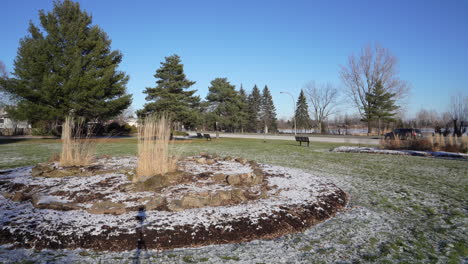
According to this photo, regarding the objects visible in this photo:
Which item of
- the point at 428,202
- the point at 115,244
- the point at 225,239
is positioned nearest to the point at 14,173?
the point at 115,244

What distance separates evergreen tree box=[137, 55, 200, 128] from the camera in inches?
969

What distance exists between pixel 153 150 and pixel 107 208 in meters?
1.70

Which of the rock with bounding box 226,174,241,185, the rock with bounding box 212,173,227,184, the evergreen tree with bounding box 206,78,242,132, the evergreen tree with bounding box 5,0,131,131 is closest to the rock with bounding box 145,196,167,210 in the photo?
the rock with bounding box 226,174,241,185

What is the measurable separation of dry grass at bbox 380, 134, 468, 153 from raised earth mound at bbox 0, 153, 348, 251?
9.23 m

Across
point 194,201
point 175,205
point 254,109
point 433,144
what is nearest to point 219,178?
point 194,201

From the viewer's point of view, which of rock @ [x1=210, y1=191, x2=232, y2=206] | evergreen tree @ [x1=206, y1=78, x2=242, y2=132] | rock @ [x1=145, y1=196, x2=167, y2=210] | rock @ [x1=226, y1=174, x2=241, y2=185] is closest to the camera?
rock @ [x1=145, y1=196, x2=167, y2=210]

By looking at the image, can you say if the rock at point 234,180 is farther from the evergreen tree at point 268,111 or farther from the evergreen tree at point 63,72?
the evergreen tree at point 268,111

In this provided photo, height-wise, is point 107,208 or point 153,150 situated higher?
point 153,150

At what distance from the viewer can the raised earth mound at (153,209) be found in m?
2.57

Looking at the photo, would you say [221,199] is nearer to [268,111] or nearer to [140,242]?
[140,242]

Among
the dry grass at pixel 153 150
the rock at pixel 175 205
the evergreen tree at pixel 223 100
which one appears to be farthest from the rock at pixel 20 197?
the evergreen tree at pixel 223 100

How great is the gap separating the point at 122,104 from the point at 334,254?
71.8ft

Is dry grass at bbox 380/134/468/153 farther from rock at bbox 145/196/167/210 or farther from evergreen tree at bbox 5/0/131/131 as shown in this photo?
evergreen tree at bbox 5/0/131/131

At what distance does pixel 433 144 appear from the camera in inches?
443
